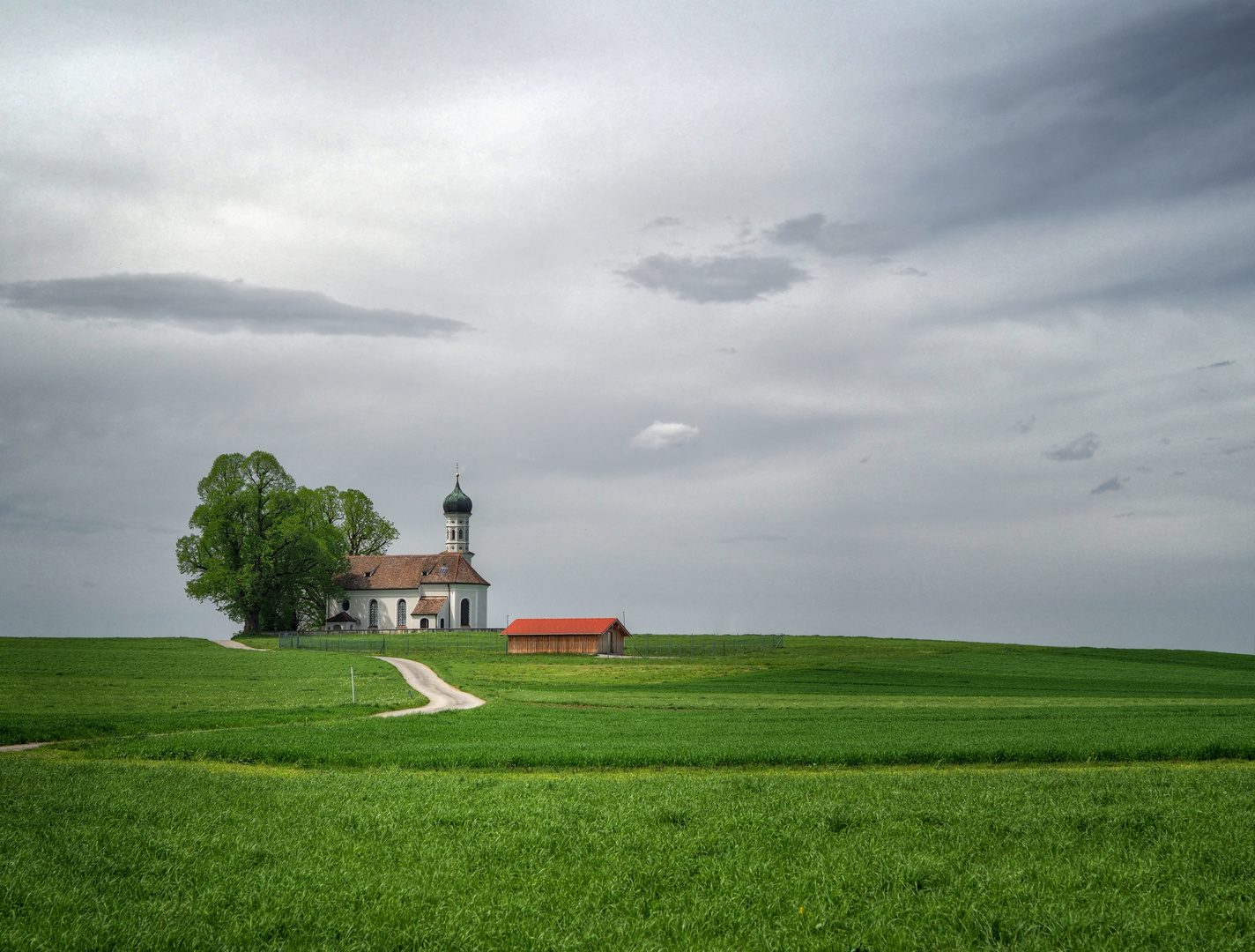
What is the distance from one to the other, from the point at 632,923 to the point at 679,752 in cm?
1381

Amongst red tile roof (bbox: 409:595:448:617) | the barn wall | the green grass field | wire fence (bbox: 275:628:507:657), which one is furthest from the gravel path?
red tile roof (bbox: 409:595:448:617)

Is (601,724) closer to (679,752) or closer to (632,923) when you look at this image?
(679,752)

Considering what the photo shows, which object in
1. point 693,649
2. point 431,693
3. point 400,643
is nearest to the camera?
point 431,693

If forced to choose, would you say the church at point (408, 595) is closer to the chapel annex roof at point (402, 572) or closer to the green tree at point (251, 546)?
the chapel annex roof at point (402, 572)

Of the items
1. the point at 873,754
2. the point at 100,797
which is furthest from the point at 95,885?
the point at 873,754

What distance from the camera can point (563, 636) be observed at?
289ft

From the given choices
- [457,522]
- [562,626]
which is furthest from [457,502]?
[562,626]

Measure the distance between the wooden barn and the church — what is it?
91.8ft

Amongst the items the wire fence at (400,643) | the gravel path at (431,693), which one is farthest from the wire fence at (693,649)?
the gravel path at (431,693)

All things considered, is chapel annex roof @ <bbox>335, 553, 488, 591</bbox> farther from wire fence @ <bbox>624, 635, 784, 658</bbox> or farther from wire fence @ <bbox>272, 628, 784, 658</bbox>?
wire fence @ <bbox>624, 635, 784, 658</bbox>

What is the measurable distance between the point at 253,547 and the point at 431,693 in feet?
190

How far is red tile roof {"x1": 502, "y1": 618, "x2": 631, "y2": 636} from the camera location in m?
88.1

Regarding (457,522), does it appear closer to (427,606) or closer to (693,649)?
(427,606)

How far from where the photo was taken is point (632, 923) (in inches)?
356
